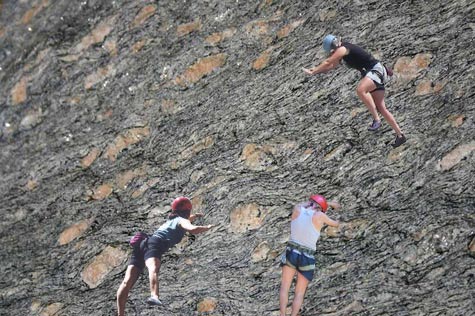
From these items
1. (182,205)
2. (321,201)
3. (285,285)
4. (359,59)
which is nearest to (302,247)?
(285,285)

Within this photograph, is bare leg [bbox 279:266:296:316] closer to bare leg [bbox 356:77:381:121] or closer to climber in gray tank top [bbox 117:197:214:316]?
climber in gray tank top [bbox 117:197:214:316]

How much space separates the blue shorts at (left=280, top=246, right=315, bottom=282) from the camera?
706cm

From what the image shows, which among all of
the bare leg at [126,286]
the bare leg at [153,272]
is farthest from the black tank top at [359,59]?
the bare leg at [126,286]

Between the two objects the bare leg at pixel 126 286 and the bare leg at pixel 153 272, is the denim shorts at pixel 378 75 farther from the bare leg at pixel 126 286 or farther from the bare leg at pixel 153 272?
the bare leg at pixel 126 286

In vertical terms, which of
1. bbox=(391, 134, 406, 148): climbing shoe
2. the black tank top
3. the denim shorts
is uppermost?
the black tank top

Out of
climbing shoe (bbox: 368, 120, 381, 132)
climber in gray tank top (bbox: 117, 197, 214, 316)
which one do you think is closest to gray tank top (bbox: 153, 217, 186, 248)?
climber in gray tank top (bbox: 117, 197, 214, 316)

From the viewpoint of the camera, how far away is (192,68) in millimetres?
10508

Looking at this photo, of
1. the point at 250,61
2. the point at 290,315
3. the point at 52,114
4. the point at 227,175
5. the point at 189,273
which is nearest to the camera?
the point at 290,315

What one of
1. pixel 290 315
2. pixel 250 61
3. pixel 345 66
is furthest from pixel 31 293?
pixel 345 66

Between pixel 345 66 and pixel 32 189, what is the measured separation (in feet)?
16.8

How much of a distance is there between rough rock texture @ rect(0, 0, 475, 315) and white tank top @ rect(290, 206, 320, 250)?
28cm

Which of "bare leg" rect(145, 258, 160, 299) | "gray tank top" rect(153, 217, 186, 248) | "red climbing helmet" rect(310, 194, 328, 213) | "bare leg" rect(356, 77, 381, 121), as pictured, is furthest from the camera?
"gray tank top" rect(153, 217, 186, 248)

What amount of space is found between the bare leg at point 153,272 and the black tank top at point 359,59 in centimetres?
347

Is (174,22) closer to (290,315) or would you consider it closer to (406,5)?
(406,5)
